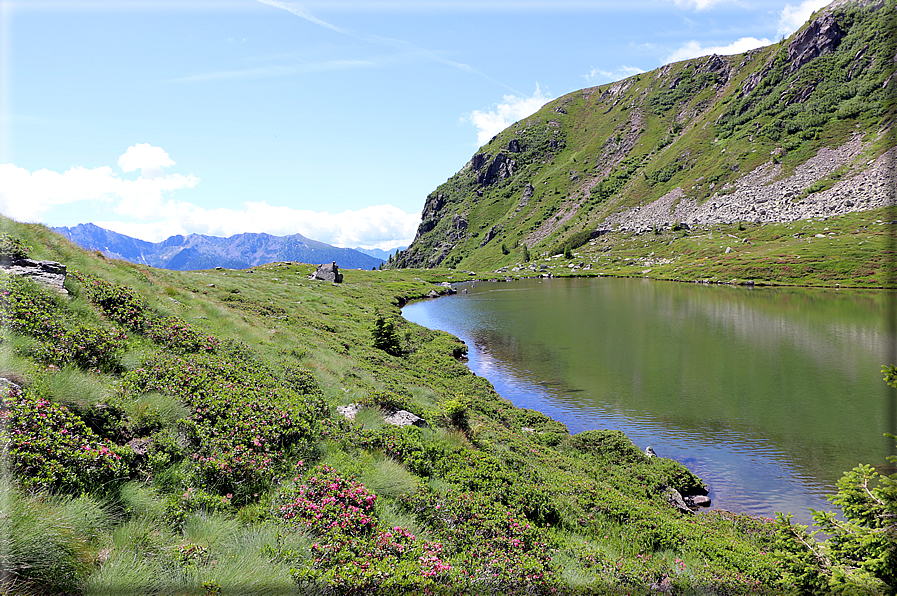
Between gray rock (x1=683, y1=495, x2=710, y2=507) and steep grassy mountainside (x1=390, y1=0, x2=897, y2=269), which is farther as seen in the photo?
steep grassy mountainside (x1=390, y1=0, x2=897, y2=269)

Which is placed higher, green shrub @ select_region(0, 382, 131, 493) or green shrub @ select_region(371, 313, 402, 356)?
green shrub @ select_region(0, 382, 131, 493)

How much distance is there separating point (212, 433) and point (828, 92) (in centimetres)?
23032

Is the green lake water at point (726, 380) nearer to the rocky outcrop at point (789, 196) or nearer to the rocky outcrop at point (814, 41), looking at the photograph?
the rocky outcrop at point (789, 196)

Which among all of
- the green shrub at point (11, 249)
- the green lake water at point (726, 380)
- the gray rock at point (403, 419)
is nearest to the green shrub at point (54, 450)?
the gray rock at point (403, 419)

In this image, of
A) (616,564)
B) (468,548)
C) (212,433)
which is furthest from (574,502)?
(212,433)

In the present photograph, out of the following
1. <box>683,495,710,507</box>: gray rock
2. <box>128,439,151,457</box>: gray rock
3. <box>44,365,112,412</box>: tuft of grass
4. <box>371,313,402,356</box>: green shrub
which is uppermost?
<box>44,365,112,412</box>: tuft of grass

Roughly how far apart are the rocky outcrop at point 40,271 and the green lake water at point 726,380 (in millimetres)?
25845

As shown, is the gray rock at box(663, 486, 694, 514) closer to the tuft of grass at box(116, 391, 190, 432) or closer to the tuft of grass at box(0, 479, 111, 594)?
the tuft of grass at box(116, 391, 190, 432)

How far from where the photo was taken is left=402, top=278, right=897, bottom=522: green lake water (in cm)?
1966

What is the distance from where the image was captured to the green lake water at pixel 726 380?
19.7m

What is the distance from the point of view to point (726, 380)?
3172 centimetres

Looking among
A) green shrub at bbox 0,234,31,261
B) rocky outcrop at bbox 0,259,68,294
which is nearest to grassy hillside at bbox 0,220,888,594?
green shrub at bbox 0,234,31,261

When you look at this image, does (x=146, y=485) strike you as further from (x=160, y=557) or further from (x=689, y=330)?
(x=689, y=330)

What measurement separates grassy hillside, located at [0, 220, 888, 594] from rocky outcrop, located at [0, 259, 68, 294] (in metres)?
0.53
